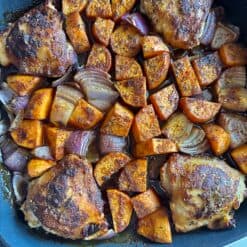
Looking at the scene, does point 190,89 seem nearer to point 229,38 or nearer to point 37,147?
point 229,38

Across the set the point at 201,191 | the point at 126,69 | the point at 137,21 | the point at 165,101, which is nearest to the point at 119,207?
the point at 201,191

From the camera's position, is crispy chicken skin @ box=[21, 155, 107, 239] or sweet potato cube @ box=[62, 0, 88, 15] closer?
crispy chicken skin @ box=[21, 155, 107, 239]

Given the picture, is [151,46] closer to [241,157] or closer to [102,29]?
[102,29]

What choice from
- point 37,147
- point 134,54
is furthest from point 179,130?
point 37,147

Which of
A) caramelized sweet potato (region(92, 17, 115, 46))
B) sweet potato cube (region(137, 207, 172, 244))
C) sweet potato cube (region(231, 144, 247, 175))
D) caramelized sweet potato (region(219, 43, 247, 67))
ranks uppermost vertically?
caramelized sweet potato (region(92, 17, 115, 46))

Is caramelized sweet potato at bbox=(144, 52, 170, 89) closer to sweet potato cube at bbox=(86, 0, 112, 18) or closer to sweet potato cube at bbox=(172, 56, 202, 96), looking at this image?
sweet potato cube at bbox=(172, 56, 202, 96)

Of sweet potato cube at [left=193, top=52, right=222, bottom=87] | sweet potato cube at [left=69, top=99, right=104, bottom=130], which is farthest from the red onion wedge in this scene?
sweet potato cube at [left=69, top=99, right=104, bottom=130]
